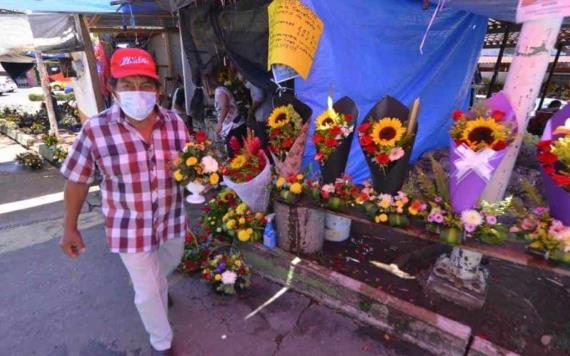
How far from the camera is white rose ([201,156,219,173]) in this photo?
6.91ft

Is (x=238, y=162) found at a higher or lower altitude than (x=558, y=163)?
lower

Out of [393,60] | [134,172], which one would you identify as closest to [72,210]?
[134,172]

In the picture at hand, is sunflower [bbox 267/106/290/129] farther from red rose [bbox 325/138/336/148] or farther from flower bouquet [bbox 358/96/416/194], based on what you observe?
flower bouquet [bbox 358/96/416/194]

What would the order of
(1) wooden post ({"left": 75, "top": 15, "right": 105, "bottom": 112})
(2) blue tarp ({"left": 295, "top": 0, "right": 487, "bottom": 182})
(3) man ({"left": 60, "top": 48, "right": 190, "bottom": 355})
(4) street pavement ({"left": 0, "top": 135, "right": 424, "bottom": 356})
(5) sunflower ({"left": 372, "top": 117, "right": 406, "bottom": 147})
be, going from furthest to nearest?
(1) wooden post ({"left": 75, "top": 15, "right": 105, "bottom": 112}), (2) blue tarp ({"left": 295, "top": 0, "right": 487, "bottom": 182}), (4) street pavement ({"left": 0, "top": 135, "right": 424, "bottom": 356}), (5) sunflower ({"left": 372, "top": 117, "right": 406, "bottom": 147}), (3) man ({"left": 60, "top": 48, "right": 190, "bottom": 355})

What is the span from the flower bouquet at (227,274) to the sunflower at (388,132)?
173 cm

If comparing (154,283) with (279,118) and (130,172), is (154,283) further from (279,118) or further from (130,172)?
(279,118)

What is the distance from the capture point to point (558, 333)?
8.18 ft

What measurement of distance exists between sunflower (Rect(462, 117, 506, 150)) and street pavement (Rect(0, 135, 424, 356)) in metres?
1.63

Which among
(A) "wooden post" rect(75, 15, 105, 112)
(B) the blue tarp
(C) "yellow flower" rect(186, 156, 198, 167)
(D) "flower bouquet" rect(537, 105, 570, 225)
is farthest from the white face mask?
(A) "wooden post" rect(75, 15, 105, 112)

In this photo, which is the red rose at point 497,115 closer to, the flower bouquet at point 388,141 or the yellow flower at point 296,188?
the flower bouquet at point 388,141

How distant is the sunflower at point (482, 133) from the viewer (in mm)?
1977

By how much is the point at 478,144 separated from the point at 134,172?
7.09 ft

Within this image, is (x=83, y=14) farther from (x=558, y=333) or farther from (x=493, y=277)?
(x=558, y=333)

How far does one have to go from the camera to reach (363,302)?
2773 mm
